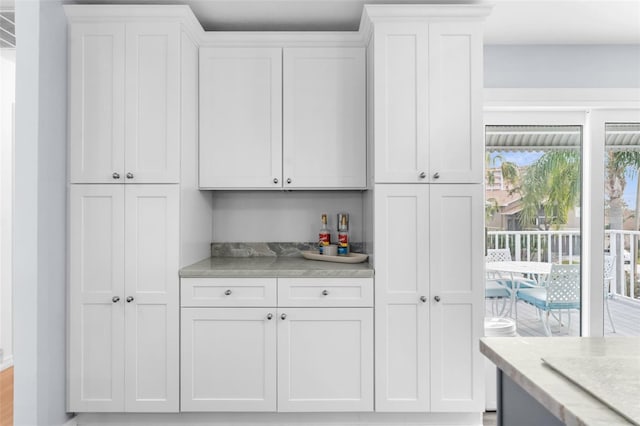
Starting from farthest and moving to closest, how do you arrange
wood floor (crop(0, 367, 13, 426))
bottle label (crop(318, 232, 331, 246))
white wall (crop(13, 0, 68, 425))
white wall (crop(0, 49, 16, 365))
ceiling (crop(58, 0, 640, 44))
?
white wall (crop(0, 49, 16, 365)), bottle label (crop(318, 232, 331, 246)), wood floor (crop(0, 367, 13, 426)), ceiling (crop(58, 0, 640, 44)), white wall (crop(13, 0, 68, 425))

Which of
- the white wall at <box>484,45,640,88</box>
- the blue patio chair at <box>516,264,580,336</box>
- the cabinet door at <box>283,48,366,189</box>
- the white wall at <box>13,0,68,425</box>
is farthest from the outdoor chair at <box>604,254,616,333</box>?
the white wall at <box>13,0,68,425</box>

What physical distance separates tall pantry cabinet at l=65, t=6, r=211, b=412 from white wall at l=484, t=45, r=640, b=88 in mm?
2056

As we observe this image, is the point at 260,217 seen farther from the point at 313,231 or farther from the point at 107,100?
the point at 107,100

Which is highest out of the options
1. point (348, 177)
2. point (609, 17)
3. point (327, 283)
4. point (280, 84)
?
point (609, 17)

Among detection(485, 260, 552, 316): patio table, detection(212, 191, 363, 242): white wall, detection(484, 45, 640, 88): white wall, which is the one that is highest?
detection(484, 45, 640, 88): white wall

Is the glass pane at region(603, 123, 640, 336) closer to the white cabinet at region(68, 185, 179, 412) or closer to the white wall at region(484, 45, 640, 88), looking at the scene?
the white wall at region(484, 45, 640, 88)

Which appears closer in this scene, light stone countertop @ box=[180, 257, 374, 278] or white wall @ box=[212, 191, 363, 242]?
light stone countertop @ box=[180, 257, 374, 278]

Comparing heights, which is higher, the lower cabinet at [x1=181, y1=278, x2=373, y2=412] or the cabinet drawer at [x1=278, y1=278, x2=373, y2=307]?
the cabinet drawer at [x1=278, y1=278, x2=373, y2=307]

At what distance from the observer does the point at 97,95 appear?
2.37 m

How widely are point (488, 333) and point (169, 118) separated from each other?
8.01 feet

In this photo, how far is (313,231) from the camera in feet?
9.77

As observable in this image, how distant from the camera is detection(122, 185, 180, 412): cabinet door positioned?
234 centimetres

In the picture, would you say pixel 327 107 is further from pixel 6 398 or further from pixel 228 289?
pixel 6 398

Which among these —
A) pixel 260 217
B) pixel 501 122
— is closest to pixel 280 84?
pixel 260 217
